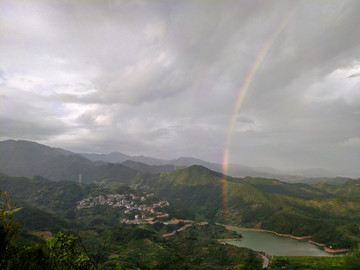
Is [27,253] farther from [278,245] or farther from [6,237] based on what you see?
[278,245]

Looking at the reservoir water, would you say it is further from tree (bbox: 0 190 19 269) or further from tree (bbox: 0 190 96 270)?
tree (bbox: 0 190 19 269)

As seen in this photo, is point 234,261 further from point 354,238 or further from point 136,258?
point 354,238

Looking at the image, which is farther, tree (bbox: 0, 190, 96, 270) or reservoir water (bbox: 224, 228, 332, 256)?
reservoir water (bbox: 224, 228, 332, 256)

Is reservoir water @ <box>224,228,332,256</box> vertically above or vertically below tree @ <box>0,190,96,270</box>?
below

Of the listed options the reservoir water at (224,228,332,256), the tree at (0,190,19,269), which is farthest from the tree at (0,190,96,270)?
the reservoir water at (224,228,332,256)

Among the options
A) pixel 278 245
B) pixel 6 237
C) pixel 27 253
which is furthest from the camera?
pixel 278 245

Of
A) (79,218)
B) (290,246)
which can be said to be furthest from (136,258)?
(79,218)

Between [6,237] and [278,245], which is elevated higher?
[6,237]

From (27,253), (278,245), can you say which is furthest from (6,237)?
(278,245)
